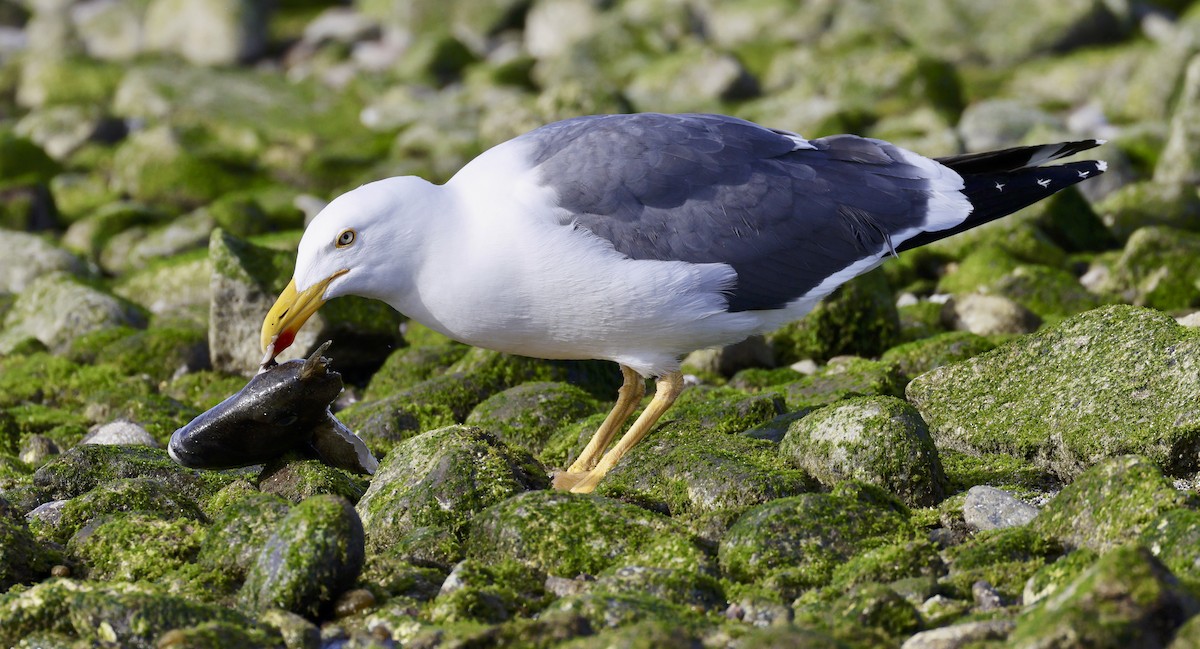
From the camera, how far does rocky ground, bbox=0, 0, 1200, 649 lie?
189 inches

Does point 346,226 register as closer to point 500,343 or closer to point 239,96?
point 500,343

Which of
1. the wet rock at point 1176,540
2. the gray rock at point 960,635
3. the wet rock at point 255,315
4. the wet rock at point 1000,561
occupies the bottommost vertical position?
the wet rock at point 255,315

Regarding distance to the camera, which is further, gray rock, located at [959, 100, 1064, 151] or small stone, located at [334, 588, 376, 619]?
gray rock, located at [959, 100, 1064, 151]

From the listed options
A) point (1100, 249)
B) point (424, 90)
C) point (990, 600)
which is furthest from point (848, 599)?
point (424, 90)

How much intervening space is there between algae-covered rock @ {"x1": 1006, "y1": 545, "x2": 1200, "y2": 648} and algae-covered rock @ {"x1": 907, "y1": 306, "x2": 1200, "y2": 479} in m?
2.24

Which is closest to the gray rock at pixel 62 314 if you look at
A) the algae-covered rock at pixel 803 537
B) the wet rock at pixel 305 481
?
the wet rock at pixel 305 481

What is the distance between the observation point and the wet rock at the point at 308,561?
495 cm

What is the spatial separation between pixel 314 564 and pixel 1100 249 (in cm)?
924

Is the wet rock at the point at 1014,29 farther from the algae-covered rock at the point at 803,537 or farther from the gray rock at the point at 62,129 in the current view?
the algae-covered rock at the point at 803,537

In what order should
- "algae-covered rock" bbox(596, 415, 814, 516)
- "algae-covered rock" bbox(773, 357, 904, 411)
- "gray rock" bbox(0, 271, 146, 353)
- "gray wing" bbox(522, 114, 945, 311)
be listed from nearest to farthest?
1. "algae-covered rock" bbox(596, 415, 814, 516)
2. "gray wing" bbox(522, 114, 945, 311)
3. "algae-covered rock" bbox(773, 357, 904, 411)
4. "gray rock" bbox(0, 271, 146, 353)

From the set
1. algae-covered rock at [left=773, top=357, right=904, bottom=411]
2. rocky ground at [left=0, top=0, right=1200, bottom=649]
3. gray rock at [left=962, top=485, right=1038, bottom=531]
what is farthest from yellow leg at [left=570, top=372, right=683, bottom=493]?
gray rock at [left=962, top=485, right=1038, bottom=531]

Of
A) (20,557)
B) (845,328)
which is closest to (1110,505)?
(20,557)

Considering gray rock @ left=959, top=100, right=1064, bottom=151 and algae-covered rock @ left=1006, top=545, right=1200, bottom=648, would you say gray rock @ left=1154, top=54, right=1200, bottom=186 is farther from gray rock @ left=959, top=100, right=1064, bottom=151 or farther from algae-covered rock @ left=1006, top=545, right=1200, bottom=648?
algae-covered rock @ left=1006, top=545, right=1200, bottom=648

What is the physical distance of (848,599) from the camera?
4715 millimetres
